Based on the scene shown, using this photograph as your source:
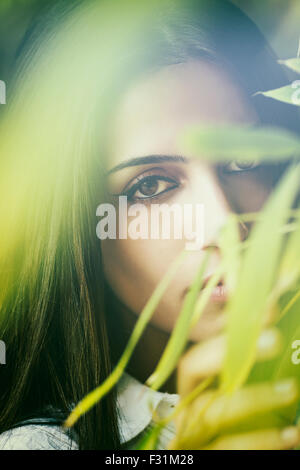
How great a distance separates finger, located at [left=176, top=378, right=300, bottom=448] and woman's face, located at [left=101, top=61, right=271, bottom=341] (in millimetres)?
159

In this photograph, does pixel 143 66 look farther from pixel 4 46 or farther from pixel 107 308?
pixel 107 308

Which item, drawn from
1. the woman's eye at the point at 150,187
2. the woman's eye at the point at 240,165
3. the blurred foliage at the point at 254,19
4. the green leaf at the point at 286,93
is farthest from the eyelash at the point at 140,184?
the blurred foliage at the point at 254,19

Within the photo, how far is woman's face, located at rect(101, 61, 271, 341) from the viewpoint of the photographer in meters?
1.11

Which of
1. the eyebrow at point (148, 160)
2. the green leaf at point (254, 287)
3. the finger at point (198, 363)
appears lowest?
the finger at point (198, 363)

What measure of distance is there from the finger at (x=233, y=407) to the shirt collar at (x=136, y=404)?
0.06 meters

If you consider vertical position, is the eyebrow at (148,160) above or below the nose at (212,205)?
above

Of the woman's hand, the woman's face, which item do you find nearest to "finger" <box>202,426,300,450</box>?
the woman's hand

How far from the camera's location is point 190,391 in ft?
3.83

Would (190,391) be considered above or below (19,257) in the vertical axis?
below

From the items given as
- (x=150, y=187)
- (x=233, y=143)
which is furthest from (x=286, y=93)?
(x=233, y=143)

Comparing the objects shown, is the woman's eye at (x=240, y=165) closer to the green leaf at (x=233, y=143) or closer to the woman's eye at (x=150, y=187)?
the woman's eye at (x=150, y=187)

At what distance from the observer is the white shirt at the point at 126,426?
114 cm

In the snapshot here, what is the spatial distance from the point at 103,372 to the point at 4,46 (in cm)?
85

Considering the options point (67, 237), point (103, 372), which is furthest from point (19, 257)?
point (103, 372)
